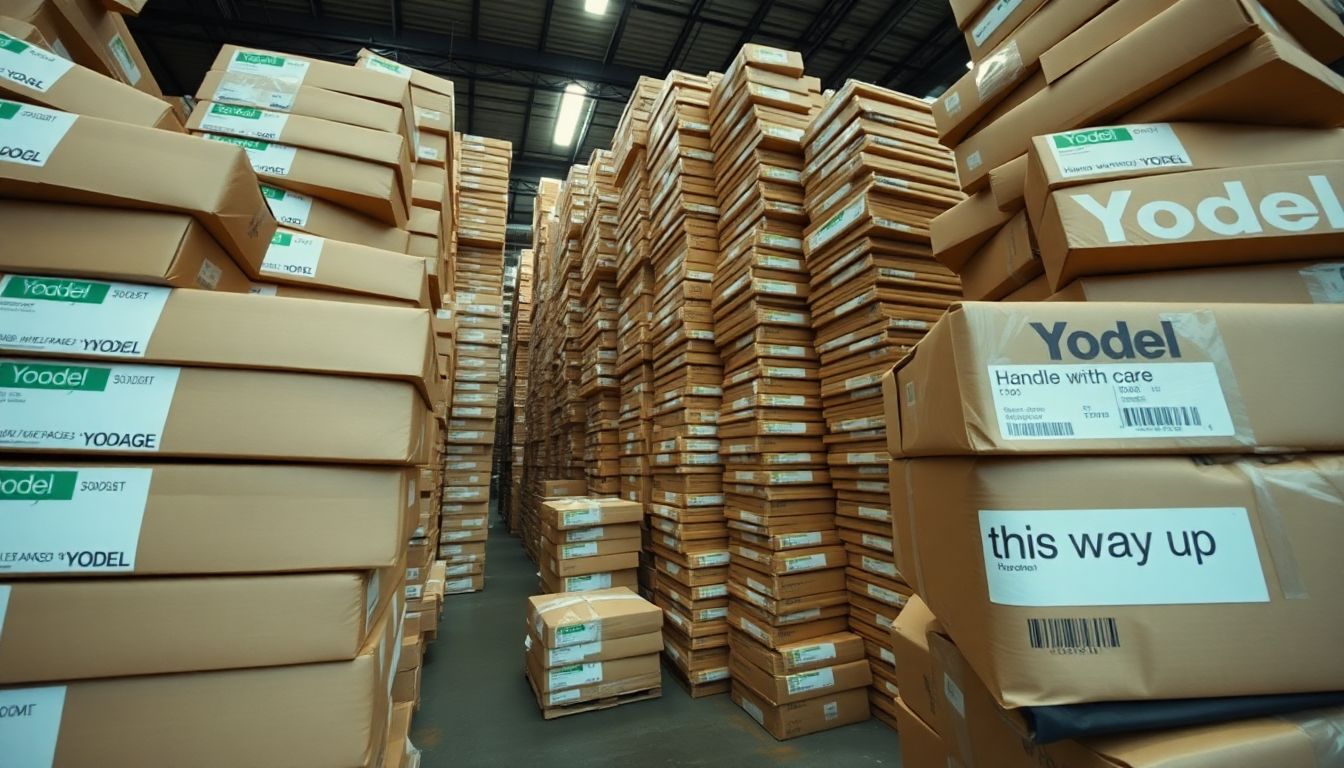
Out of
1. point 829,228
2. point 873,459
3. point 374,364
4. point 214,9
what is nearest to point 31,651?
point 374,364

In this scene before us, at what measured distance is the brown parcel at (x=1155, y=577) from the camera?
0.78m

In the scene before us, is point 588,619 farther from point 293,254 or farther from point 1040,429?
point 1040,429

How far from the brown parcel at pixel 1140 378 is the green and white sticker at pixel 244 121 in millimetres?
2064

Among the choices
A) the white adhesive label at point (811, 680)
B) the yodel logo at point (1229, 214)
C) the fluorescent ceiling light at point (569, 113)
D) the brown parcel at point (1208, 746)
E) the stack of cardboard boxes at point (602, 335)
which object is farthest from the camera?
the fluorescent ceiling light at point (569, 113)

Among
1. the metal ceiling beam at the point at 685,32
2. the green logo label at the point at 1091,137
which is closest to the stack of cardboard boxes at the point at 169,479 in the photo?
the green logo label at the point at 1091,137

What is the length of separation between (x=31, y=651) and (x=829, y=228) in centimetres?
337

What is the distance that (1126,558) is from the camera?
0.82 meters

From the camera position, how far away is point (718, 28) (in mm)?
8508

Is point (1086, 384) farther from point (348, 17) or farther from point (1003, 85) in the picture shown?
point (348, 17)

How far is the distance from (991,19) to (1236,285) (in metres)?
1.22

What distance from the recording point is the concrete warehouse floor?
100 inches

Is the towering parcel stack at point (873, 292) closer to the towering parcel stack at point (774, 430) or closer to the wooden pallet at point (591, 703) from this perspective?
the towering parcel stack at point (774, 430)

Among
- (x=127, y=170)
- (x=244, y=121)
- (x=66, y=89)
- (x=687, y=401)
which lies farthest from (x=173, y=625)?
(x=687, y=401)

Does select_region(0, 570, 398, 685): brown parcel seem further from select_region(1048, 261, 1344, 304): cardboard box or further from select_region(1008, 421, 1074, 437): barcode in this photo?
select_region(1048, 261, 1344, 304): cardboard box
